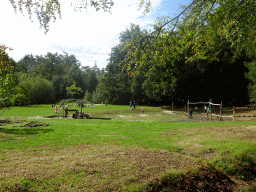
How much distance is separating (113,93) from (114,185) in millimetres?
43098

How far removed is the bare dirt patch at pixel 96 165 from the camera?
15.0 feet

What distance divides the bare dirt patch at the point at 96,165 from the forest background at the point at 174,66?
9.82 feet

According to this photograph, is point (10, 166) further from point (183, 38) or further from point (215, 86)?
point (215, 86)

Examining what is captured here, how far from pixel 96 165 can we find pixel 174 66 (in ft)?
85.6

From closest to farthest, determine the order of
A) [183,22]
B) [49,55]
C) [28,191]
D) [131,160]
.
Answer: [28,191]
[131,160]
[183,22]
[49,55]

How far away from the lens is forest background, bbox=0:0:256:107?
24.7ft

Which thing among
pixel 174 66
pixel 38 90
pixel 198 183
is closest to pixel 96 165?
pixel 198 183

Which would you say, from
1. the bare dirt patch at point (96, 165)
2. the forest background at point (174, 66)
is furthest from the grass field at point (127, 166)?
the forest background at point (174, 66)

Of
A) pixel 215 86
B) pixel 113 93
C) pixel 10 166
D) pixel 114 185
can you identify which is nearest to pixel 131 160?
pixel 114 185

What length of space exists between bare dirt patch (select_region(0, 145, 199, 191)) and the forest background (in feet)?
9.82

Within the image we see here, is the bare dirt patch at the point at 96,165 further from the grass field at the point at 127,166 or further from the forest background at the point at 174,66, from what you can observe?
the forest background at the point at 174,66

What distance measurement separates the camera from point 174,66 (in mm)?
29375

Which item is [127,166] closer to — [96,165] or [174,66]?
[96,165]

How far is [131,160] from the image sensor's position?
5.91 meters
